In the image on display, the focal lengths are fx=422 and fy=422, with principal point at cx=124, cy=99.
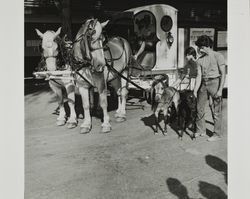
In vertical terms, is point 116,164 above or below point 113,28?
below

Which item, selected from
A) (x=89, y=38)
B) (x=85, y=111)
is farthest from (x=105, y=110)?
(x=89, y=38)

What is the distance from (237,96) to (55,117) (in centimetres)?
118

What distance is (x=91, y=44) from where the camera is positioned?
275 cm

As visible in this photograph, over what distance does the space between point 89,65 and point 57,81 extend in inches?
9.5

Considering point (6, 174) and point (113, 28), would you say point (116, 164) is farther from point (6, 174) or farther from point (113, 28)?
point (113, 28)

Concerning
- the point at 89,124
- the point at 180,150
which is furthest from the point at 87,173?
the point at 180,150

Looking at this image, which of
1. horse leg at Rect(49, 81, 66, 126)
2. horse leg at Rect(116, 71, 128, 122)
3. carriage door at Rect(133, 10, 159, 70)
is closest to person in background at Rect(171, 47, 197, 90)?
carriage door at Rect(133, 10, 159, 70)

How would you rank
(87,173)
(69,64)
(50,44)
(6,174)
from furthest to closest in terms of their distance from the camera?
(69,64), (50,44), (87,173), (6,174)

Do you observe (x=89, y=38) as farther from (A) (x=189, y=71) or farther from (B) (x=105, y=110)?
(A) (x=189, y=71)

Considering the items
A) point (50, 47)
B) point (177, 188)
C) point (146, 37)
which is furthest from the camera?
point (146, 37)

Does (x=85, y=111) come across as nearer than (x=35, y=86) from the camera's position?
No

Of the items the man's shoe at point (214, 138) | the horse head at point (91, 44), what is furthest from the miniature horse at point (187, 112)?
the horse head at point (91, 44)

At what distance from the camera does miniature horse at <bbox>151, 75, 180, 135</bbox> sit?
2.80m

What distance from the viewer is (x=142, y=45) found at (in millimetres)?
3051
